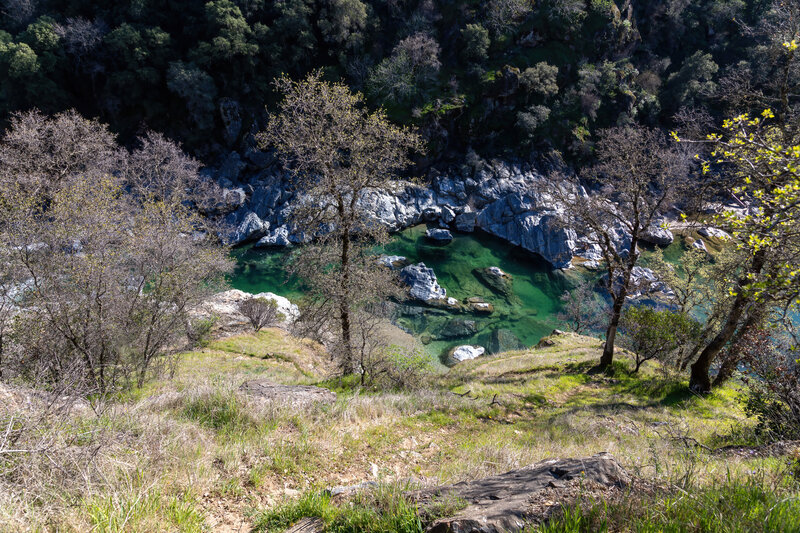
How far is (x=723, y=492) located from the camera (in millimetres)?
3186

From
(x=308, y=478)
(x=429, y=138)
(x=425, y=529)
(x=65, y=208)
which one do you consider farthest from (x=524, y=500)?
(x=429, y=138)

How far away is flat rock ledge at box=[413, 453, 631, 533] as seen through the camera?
2.90 meters

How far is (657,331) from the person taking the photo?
1398cm

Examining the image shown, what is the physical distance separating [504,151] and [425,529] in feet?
147

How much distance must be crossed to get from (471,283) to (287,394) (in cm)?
2558

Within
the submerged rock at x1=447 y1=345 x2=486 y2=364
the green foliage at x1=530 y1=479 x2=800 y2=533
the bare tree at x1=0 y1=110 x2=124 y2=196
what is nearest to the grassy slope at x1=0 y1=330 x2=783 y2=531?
the green foliage at x1=530 y1=479 x2=800 y2=533

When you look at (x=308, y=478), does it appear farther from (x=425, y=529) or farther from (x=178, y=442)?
(x=425, y=529)

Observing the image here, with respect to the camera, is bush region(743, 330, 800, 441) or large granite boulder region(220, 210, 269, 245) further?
large granite boulder region(220, 210, 269, 245)

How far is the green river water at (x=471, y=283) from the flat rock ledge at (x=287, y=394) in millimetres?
15552

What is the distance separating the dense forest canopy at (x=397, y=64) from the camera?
3859 cm

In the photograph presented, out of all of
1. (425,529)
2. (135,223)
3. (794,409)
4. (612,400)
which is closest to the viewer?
(425,529)

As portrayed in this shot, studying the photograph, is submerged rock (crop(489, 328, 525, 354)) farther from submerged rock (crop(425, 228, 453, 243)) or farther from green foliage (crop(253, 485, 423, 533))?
green foliage (crop(253, 485, 423, 533))

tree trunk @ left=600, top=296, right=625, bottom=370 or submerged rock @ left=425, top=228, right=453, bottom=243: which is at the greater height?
submerged rock @ left=425, top=228, right=453, bottom=243

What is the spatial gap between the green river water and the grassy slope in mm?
13909
